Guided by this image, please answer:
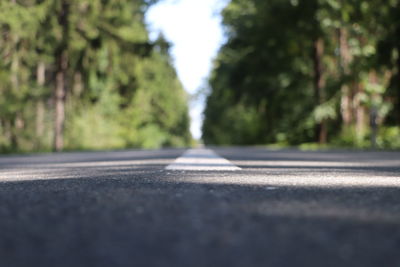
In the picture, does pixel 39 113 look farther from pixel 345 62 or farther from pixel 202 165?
pixel 202 165

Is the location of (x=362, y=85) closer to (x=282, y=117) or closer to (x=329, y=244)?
(x=282, y=117)

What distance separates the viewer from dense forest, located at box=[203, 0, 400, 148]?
19.9 m

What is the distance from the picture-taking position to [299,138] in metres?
32.2

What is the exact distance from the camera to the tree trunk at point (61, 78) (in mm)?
20781

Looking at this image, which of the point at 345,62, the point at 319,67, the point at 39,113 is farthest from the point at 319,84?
the point at 39,113

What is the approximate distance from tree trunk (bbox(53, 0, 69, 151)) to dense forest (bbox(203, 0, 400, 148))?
9.17m

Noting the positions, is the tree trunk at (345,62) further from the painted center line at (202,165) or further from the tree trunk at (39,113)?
the painted center line at (202,165)

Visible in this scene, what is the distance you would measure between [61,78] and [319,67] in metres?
12.2

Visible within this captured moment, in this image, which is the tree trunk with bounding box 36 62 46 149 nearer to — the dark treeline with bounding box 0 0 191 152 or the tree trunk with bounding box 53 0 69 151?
the dark treeline with bounding box 0 0 191 152

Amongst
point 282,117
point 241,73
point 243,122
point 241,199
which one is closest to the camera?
point 241,199

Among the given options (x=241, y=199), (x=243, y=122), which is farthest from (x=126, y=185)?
(x=243, y=122)

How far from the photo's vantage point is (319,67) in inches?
1014

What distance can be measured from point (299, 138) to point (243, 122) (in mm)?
15271

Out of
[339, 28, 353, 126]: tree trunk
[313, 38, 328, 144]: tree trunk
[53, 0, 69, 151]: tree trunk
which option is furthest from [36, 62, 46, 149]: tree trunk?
[339, 28, 353, 126]: tree trunk
